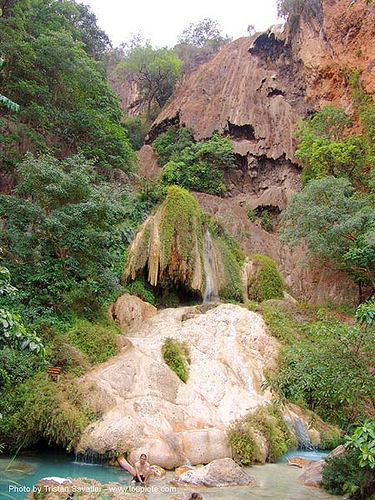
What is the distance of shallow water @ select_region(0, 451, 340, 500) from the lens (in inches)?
286

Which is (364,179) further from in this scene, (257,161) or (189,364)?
(189,364)

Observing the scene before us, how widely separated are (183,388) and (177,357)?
1.15m

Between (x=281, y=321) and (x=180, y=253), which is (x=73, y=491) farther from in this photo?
(x=180, y=253)

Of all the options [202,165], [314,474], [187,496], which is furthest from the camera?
[202,165]

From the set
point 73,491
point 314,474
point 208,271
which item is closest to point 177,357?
point 314,474

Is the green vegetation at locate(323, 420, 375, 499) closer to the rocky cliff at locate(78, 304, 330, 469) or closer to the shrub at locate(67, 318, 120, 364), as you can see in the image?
the rocky cliff at locate(78, 304, 330, 469)

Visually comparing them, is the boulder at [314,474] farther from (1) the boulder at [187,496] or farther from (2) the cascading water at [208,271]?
(2) the cascading water at [208,271]

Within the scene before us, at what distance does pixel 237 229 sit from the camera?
25812 millimetres

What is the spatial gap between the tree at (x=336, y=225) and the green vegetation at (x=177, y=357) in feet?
28.5

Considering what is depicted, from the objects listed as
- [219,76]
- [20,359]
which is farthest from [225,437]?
[219,76]

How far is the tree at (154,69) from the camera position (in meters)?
35.4

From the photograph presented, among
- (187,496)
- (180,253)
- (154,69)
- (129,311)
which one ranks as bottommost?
(187,496)

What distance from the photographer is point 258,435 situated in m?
10.5

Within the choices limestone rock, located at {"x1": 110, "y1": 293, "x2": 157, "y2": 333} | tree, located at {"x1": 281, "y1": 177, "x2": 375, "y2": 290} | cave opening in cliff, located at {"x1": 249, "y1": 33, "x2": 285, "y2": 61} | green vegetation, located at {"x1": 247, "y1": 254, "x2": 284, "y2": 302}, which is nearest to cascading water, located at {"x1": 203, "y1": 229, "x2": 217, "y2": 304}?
green vegetation, located at {"x1": 247, "y1": 254, "x2": 284, "y2": 302}
